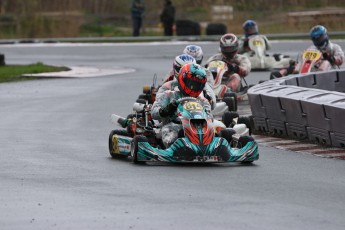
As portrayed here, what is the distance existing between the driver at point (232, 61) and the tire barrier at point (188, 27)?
23.4 m

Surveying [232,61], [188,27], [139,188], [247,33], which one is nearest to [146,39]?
[188,27]

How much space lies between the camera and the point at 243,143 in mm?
13016

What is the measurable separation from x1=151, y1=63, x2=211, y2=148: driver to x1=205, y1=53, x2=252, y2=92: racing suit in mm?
9744

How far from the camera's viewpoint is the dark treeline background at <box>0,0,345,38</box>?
49.2 meters

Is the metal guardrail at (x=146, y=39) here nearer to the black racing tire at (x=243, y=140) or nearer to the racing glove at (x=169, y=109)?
the racing glove at (x=169, y=109)

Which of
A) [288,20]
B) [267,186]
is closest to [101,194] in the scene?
[267,186]

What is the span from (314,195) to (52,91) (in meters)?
16.7

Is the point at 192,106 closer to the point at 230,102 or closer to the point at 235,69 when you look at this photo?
the point at 230,102

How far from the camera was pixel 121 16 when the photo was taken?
5403cm

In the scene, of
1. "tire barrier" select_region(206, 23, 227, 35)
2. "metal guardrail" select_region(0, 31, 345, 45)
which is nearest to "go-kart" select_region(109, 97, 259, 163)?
"metal guardrail" select_region(0, 31, 345, 45)

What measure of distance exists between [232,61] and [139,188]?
44.1ft

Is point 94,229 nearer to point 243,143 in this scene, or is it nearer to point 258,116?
point 243,143

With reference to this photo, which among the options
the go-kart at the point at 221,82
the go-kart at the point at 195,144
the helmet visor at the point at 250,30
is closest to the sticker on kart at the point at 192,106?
the go-kart at the point at 195,144

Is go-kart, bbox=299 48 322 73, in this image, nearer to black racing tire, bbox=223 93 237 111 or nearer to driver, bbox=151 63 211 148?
black racing tire, bbox=223 93 237 111
